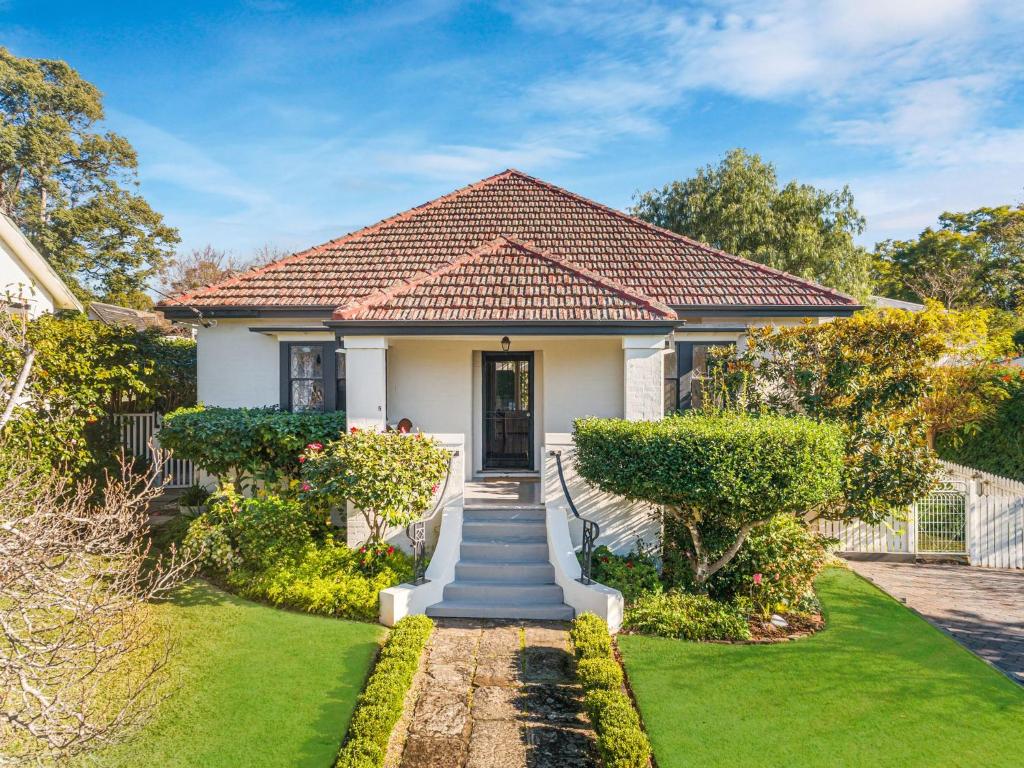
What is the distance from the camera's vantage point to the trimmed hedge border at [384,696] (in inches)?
206

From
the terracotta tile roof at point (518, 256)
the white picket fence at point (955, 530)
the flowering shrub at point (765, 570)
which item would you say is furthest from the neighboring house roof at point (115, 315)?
the white picket fence at point (955, 530)

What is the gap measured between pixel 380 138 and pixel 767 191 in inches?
699

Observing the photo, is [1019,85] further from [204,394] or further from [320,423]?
[204,394]

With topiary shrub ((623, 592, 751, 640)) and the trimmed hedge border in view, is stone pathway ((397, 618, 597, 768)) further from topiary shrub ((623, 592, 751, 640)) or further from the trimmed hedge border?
topiary shrub ((623, 592, 751, 640))

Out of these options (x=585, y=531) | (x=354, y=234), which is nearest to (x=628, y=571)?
(x=585, y=531)

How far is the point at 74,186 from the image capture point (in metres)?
34.9

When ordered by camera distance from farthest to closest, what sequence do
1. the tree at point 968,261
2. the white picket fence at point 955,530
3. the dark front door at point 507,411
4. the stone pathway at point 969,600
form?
1. the tree at point 968,261
2. the dark front door at point 507,411
3. the white picket fence at point 955,530
4. the stone pathway at point 969,600

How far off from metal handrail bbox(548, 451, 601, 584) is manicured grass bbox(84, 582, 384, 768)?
2.91 m

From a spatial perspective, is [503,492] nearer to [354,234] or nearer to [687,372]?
[687,372]

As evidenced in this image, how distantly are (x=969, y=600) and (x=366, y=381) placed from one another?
10.4m

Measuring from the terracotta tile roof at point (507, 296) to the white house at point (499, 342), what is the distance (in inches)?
1.6

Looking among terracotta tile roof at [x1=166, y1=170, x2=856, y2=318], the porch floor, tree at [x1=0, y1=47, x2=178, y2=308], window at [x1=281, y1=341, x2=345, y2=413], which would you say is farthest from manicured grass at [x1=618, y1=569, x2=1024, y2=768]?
tree at [x1=0, y1=47, x2=178, y2=308]

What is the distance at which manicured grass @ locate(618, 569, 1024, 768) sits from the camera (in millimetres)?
5531

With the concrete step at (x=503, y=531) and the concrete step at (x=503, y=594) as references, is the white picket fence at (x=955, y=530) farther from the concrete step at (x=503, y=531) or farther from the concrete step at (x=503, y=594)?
the concrete step at (x=503, y=594)
